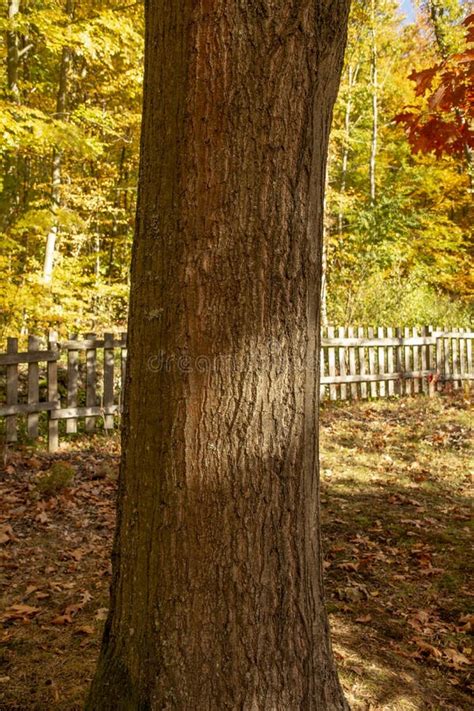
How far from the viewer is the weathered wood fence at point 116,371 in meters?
7.67

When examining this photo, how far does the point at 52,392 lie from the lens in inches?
311

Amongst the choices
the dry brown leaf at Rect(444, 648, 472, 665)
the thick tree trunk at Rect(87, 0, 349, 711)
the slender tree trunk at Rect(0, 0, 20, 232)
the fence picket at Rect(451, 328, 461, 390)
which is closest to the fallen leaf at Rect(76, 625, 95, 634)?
the thick tree trunk at Rect(87, 0, 349, 711)

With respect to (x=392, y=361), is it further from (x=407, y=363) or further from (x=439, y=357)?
(x=439, y=357)

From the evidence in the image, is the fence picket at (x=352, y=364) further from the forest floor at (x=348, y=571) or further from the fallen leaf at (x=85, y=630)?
the fallen leaf at (x=85, y=630)

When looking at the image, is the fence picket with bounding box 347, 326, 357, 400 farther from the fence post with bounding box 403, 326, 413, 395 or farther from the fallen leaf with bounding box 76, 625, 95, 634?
the fallen leaf with bounding box 76, 625, 95, 634

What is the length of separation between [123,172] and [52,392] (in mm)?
12773

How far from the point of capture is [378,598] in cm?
379

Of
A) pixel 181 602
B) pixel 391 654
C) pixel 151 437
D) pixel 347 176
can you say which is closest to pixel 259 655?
pixel 181 602

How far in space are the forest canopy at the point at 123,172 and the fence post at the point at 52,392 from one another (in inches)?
104

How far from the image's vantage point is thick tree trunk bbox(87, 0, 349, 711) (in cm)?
190

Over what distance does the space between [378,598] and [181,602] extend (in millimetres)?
2214

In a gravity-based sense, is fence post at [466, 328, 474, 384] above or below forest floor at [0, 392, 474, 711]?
above

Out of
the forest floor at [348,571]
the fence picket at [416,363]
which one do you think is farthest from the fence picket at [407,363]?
the forest floor at [348,571]

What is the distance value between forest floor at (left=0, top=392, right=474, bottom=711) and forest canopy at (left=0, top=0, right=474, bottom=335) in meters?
3.39
